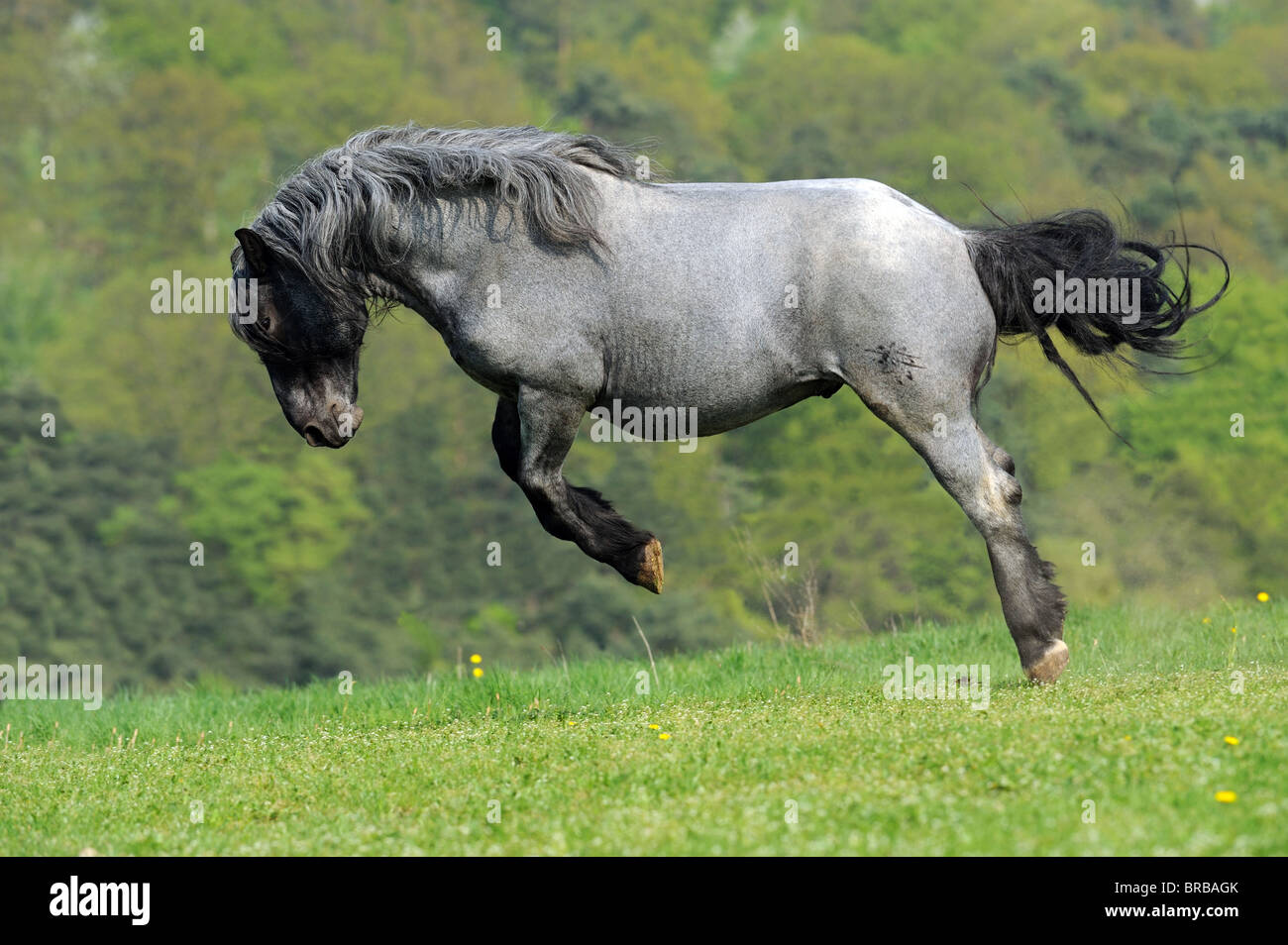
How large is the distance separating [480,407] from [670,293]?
170ft

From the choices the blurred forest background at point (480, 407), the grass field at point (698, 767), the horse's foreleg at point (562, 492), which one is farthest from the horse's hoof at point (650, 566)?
the blurred forest background at point (480, 407)

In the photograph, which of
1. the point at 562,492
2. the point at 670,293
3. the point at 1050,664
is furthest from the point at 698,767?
the point at 670,293

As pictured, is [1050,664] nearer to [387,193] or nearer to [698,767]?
[698,767]

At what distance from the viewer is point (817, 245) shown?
842cm

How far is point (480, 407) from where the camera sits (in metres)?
59.9

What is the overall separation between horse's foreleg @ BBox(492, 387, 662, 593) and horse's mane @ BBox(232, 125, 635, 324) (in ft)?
3.03

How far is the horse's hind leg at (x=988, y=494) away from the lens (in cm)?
840

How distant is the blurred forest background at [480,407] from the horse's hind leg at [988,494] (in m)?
29.5

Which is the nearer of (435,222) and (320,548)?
(435,222)

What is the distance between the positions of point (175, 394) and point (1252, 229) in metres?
42.5

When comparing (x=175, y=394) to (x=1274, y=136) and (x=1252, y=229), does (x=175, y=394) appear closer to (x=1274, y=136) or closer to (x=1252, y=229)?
(x=1252, y=229)

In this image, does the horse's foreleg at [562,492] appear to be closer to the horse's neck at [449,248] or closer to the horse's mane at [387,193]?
the horse's neck at [449,248]

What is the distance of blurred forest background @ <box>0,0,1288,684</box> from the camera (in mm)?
50969

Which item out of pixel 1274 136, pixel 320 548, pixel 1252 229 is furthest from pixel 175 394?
pixel 1274 136
